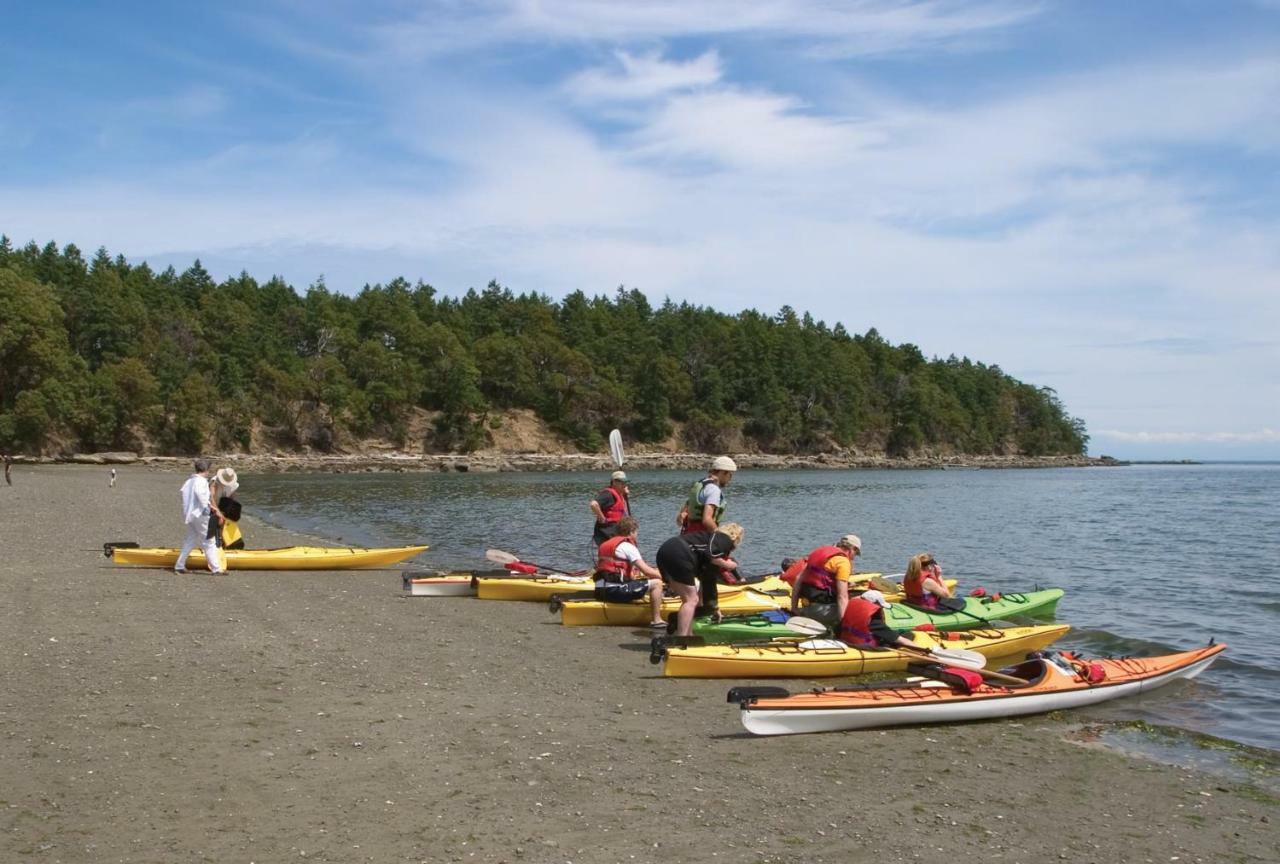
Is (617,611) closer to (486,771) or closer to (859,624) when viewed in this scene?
(859,624)

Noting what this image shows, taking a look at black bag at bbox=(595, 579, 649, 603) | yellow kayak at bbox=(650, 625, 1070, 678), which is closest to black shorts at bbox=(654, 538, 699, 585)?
yellow kayak at bbox=(650, 625, 1070, 678)

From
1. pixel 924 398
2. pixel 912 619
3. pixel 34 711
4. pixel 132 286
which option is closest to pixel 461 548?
pixel 912 619

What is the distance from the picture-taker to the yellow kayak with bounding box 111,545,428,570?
1620 centimetres

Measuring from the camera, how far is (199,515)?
15039mm

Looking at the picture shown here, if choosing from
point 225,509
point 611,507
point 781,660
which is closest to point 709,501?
point 781,660

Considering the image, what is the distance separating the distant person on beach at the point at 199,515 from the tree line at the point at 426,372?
69.4 metres

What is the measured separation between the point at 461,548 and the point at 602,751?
724 inches

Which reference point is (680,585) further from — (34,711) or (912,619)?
(34,711)

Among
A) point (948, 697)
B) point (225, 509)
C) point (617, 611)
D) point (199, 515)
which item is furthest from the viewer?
point (225, 509)

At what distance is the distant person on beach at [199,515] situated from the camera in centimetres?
1473

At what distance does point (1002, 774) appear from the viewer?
7.24m

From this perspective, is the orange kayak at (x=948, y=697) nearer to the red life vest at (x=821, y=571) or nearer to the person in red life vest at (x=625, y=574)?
the red life vest at (x=821, y=571)

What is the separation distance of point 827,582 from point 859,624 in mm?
567

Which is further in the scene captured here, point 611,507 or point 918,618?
point 611,507
